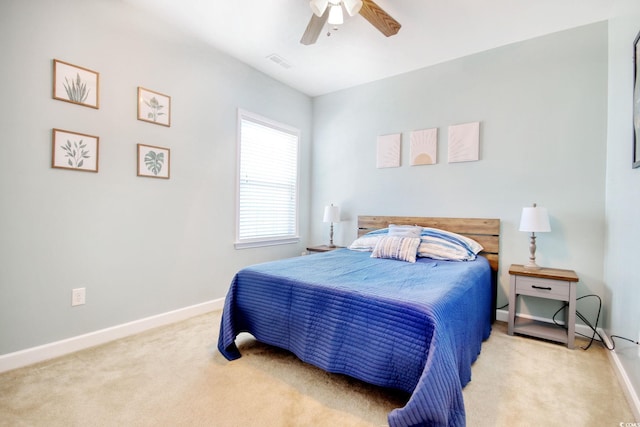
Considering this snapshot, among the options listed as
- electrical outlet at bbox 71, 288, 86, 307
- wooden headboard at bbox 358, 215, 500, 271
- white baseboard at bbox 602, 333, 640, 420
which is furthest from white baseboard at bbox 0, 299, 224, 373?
white baseboard at bbox 602, 333, 640, 420

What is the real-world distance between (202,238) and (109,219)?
0.83 metres

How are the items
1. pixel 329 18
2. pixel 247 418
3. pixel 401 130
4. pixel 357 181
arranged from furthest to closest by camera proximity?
pixel 357 181 → pixel 401 130 → pixel 329 18 → pixel 247 418

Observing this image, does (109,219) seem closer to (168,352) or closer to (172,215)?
(172,215)

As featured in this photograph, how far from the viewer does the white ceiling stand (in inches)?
91.7

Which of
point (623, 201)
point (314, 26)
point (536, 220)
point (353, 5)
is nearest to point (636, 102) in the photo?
point (623, 201)

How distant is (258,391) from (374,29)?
2.91 meters

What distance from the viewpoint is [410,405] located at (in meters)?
1.21

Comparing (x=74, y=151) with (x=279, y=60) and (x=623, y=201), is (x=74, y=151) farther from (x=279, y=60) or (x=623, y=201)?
(x=623, y=201)

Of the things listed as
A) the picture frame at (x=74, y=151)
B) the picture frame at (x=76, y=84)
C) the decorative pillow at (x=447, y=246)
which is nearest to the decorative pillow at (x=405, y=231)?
the decorative pillow at (x=447, y=246)

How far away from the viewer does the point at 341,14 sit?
203 centimetres

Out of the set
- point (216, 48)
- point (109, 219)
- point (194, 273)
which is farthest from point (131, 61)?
point (194, 273)

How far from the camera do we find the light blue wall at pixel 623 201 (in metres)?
1.67

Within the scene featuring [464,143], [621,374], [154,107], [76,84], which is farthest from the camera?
[464,143]

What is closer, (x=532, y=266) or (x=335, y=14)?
(x=335, y=14)
